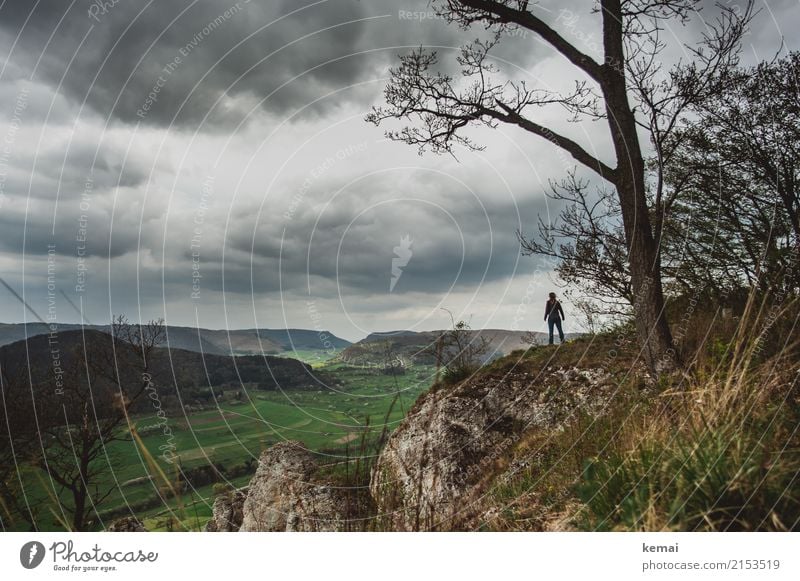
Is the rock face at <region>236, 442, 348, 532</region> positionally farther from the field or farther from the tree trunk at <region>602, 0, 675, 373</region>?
the tree trunk at <region>602, 0, 675, 373</region>

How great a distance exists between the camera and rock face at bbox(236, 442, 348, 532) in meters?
6.02

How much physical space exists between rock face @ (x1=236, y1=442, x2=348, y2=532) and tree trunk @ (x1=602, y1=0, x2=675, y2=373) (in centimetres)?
530

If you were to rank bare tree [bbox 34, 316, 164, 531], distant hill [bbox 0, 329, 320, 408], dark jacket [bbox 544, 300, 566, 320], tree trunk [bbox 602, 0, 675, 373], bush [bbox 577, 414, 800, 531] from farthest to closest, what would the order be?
dark jacket [bbox 544, 300, 566, 320] < tree trunk [bbox 602, 0, 675, 373] < distant hill [bbox 0, 329, 320, 408] < bare tree [bbox 34, 316, 164, 531] < bush [bbox 577, 414, 800, 531]

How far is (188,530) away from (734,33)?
9.90 metres

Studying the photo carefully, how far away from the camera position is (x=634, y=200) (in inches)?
264

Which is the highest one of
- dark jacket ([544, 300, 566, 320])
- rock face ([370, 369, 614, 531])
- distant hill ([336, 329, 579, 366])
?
dark jacket ([544, 300, 566, 320])

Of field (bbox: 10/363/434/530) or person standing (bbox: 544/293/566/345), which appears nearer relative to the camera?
field (bbox: 10/363/434/530)

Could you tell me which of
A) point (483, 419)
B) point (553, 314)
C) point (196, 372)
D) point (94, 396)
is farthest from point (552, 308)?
point (94, 396)

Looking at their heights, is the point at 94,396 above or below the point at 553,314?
below

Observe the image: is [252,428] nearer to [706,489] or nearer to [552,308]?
[706,489]

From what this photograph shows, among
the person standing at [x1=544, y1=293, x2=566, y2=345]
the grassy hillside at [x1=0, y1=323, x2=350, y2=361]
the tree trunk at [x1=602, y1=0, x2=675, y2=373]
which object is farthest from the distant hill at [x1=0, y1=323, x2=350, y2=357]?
the person standing at [x1=544, y1=293, x2=566, y2=345]

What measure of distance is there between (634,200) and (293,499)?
23.6ft

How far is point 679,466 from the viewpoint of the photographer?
3125mm

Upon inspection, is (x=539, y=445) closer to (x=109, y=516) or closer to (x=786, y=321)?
(x=786, y=321)
